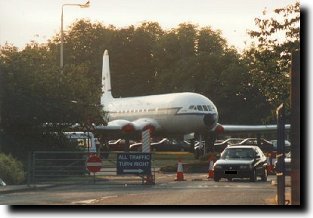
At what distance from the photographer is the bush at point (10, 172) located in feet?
106

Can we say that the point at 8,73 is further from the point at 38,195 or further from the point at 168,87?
the point at 168,87

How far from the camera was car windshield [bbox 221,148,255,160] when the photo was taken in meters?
34.4

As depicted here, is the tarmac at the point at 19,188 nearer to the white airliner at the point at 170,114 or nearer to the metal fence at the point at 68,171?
the metal fence at the point at 68,171

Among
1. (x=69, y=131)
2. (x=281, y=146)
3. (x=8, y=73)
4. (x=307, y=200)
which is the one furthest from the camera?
(x=69, y=131)

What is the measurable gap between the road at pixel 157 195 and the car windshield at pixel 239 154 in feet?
5.69

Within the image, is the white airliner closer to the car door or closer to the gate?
the gate

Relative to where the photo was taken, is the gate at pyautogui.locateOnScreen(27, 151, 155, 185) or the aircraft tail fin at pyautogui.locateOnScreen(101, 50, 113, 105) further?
the aircraft tail fin at pyautogui.locateOnScreen(101, 50, 113, 105)

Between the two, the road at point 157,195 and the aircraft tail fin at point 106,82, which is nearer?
the road at point 157,195

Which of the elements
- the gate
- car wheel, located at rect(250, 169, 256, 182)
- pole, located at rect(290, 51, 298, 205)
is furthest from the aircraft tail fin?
pole, located at rect(290, 51, 298, 205)

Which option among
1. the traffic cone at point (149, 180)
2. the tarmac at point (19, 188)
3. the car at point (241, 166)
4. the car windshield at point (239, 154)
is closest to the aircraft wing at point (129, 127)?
the car windshield at point (239, 154)

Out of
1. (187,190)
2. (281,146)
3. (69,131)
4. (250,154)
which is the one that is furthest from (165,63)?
(281,146)

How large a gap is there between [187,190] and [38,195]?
4.34m

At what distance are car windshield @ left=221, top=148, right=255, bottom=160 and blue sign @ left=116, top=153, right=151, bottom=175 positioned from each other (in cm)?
344

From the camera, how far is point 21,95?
120 ft
